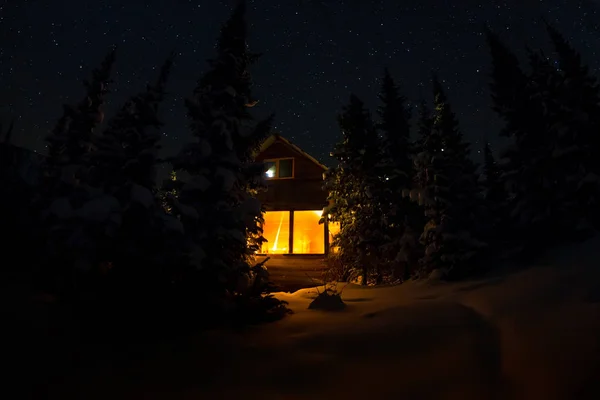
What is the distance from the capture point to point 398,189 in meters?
15.4

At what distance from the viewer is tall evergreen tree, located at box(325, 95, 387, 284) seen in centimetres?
1509

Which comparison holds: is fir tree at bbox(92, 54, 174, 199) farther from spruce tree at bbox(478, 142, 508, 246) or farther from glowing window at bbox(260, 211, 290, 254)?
glowing window at bbox(260, 211, 290, 254)

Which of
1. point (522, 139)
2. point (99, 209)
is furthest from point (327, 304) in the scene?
point (522, 139)

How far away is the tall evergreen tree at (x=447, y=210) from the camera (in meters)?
12.7

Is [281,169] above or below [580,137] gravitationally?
above

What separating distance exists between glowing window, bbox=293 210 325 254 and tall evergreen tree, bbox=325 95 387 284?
878cm

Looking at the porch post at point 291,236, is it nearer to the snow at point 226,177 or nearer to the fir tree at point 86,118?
the fir tree at point 86,118

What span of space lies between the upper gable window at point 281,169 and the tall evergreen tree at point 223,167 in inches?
560

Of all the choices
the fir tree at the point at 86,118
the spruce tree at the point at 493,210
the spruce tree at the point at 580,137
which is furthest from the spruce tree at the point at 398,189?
the fir tree at the point at 86,118

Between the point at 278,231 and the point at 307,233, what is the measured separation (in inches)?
82.5

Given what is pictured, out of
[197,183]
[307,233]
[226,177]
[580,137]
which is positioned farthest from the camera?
[307,233]

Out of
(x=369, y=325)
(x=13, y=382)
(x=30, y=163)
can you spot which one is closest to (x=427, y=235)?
(x=369, y=325)

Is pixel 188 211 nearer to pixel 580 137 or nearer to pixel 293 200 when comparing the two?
pixel 580 137

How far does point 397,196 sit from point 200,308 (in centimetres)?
1060
